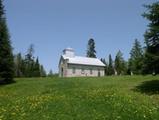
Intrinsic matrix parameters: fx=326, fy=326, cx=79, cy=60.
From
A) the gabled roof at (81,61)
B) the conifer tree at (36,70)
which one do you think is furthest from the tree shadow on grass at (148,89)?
the conifer tree at (36,70)


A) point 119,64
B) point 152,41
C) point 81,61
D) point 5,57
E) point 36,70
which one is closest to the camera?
point 152,41

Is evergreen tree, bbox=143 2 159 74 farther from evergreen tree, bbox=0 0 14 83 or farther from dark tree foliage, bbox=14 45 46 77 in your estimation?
dark tree foliage, bbox=14 45 46 77

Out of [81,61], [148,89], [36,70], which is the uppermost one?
[81,61]

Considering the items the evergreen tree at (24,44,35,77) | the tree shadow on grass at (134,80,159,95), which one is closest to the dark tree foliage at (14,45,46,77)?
the evergreen tree at (24,44,35,77)

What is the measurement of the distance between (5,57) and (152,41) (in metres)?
23.7

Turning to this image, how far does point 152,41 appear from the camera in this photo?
31.1 metres

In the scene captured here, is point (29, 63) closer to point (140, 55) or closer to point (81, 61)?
point (81, 61)

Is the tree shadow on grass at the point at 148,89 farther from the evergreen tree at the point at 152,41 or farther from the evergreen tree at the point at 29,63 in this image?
the evergreen tree at the point at 29,63

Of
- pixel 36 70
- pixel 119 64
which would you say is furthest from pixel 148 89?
pixel 119 64

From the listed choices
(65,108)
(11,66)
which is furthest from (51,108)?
(11,66)

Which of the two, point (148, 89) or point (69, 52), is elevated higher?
point (69, 52)

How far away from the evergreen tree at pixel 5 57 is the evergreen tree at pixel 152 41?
22.0 metres

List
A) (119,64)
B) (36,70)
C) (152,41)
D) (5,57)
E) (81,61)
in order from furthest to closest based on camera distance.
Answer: (119,64), (36,70), (81,61), (5,57), (152,41)

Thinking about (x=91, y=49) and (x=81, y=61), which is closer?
(x=81, y=61)
